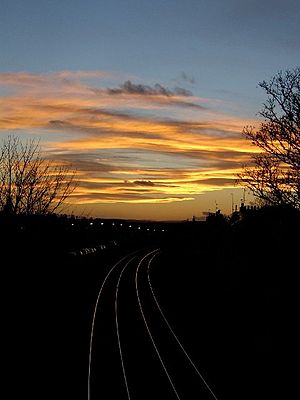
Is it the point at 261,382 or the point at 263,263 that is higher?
the point at 263,263

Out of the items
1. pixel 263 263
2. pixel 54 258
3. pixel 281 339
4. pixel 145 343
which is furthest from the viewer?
pixel 54 258

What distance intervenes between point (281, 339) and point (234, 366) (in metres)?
3.53

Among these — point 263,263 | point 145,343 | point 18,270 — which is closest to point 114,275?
point 18,270

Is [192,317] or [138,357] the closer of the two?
[138,357]

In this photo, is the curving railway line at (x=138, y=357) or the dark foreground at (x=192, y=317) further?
the dark foreground at (x=192, y=317)

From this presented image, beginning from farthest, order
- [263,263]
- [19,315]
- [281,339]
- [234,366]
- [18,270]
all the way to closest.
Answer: [18,270] → [263,263] → [19,315] → [281,339] → [234,366]

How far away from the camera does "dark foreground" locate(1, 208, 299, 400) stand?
853 inches

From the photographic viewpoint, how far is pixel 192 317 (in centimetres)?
3541

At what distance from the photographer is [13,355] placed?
24.9 meters

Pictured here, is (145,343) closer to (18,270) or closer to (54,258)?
(18,270)

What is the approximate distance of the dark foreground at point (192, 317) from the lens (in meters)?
21.7

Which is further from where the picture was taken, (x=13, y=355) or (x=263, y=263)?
(x=263, y=263)

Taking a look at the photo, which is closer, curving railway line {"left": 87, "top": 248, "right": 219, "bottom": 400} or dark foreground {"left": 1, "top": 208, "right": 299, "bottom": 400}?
curving railway line {"left": 87, "top": 248, "right": 219, "bottom": 400}

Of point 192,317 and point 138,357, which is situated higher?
point 192,317
